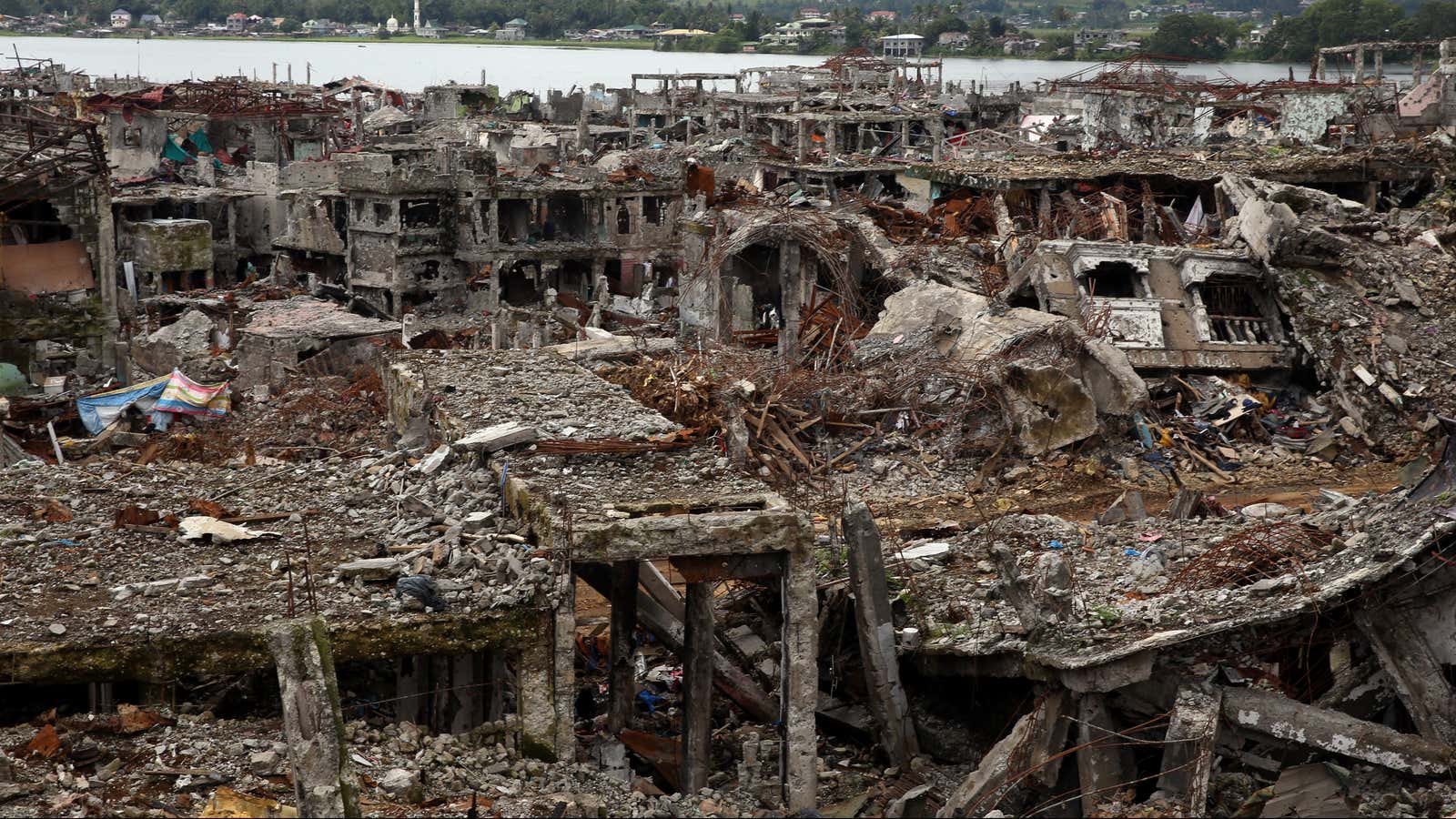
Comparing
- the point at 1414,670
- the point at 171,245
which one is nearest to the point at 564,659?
the point at 1414,670

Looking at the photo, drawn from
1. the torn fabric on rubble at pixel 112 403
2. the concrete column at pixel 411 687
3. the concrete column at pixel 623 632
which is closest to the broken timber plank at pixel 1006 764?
the concrete column at pixel 623 632

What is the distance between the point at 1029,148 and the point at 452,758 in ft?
98.0

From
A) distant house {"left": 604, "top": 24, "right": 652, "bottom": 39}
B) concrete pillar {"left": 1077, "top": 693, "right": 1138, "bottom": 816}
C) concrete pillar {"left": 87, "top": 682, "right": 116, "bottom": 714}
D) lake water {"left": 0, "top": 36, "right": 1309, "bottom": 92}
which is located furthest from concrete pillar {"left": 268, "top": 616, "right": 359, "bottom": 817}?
distant house {"left": 604, "top": 24, "right": 652, "bottom": 39}

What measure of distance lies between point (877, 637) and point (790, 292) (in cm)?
1220

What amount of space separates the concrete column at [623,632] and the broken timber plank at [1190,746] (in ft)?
13.5

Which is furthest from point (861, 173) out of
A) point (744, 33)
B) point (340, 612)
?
point (744, 33)

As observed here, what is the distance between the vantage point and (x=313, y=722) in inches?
336

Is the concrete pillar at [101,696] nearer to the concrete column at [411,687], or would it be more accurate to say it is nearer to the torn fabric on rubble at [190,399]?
the concrete column at [411,687]

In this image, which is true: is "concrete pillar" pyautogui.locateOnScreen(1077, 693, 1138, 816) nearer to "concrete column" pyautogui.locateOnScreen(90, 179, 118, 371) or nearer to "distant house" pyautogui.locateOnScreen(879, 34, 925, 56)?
"concrete column" pyautogui.locateOnScreen(90, 179, 118, 371)

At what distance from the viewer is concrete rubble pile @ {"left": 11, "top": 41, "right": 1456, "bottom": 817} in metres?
9.95

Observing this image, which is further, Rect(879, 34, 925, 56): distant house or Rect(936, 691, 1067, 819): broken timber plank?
Rect(879, 34, 925, 56): distant house

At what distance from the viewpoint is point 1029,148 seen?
37188mm

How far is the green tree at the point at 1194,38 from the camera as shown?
90562mm

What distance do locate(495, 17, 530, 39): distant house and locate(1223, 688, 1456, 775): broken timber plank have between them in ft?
506
